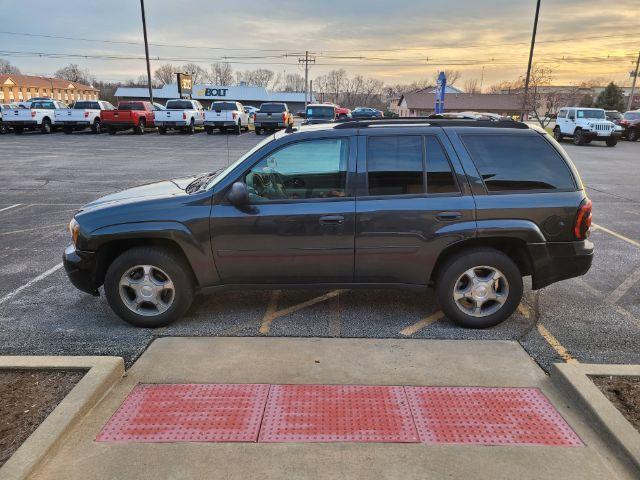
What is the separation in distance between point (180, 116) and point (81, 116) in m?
5.69

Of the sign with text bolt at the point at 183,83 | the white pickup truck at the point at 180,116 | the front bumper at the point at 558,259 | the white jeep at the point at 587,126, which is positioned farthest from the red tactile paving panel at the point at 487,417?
the sign with text bolt at the point at 183,83

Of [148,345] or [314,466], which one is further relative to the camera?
[148,345]

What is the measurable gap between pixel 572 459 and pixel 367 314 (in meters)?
2.23

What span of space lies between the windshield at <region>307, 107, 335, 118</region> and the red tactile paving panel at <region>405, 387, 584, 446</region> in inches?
1008

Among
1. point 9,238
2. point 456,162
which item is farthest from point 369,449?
point 9,238

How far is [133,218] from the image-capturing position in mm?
4086

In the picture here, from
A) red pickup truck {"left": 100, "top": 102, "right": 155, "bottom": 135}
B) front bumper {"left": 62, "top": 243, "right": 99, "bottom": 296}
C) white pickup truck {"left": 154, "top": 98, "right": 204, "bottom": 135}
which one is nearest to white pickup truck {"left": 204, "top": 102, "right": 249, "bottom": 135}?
white pickup truck {"left": 154, "top": 98, "right": 204, "bottom": 135}

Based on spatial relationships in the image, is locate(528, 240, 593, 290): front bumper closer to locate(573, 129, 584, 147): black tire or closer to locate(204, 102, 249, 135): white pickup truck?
locate(573, 129, 584, 147): black tire

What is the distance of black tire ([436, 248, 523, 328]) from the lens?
163 inches

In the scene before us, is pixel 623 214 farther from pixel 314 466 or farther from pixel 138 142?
pixel 138 142

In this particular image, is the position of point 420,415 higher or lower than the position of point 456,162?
lower

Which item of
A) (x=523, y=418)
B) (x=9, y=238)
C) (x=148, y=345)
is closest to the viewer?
(x=523, y=418)

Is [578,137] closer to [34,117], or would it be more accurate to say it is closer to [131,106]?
[131,106]

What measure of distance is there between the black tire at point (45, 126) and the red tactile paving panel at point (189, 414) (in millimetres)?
30677
